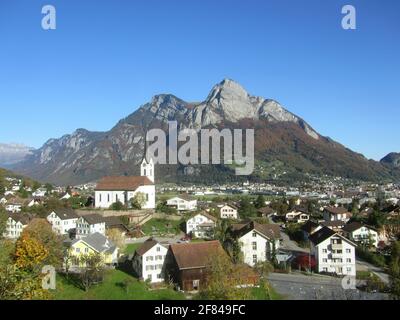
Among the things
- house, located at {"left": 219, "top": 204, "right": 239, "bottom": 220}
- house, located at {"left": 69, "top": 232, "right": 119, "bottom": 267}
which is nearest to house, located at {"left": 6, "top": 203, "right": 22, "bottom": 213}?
house, located at {"left": 69, "top": 232, "right": 119, "bottom": 267}

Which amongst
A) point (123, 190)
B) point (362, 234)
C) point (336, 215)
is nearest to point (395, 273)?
point (362, 234)

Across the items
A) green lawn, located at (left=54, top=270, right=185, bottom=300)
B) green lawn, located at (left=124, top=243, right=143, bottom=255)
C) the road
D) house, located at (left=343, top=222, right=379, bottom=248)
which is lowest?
green lawn, located at (left=54, top=270, right=185, bottom=300)

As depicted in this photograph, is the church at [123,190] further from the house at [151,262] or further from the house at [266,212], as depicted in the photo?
the house at [151,262]

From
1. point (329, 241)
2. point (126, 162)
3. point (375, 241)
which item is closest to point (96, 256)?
point (329, 241)

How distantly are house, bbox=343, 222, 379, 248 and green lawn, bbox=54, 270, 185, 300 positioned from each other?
72.6 ft

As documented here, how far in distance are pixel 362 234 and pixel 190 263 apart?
21316 millimetres

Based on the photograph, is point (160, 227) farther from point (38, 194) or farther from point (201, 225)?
point (38, 194)

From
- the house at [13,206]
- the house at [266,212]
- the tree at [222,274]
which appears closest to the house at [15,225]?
the house at [13,206]

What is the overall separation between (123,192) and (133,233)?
638 inches

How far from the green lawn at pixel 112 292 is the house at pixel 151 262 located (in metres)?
0.97

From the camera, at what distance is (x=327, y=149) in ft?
598

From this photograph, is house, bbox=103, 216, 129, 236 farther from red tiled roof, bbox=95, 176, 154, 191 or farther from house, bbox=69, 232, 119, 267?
red tiled roof, bbox=95, 176, 154, 191

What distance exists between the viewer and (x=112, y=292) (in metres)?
25.3

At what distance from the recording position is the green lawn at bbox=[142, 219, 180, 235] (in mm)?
43062
